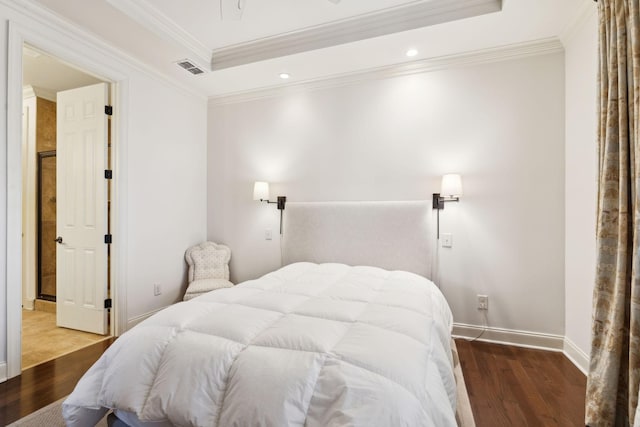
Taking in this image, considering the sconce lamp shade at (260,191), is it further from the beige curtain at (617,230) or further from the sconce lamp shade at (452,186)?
the beige curtain at (617,230)

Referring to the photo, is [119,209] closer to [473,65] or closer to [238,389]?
[238,389]

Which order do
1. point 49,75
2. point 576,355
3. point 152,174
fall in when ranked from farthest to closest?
point 49,75 < point 152,174 < point 576,355

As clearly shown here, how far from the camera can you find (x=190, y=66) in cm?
309

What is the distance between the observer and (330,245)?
3.19 metres

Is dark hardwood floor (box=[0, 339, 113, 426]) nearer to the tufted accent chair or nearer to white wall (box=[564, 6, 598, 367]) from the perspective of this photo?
the tufted accent chair

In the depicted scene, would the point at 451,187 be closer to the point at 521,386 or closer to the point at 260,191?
the point at 521,386

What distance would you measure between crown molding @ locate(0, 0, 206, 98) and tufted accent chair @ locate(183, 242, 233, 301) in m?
1.90

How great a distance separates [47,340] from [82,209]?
124cm

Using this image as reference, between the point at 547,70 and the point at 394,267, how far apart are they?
2.12 meters

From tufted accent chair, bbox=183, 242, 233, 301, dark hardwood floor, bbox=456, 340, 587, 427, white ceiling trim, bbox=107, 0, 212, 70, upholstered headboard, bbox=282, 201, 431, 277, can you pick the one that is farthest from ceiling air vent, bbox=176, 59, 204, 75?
dark hardwood floor, bbox=456, 340, 587, 427

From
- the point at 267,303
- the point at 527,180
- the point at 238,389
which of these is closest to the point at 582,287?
the point at 527,180

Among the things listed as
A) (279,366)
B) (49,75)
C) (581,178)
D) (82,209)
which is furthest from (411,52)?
(49,75)

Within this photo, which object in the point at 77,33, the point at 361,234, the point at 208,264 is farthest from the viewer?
the point at 208,264

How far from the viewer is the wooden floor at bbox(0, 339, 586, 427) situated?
1.77m
